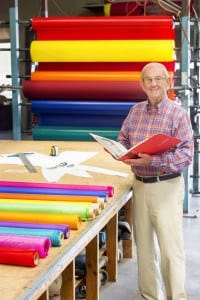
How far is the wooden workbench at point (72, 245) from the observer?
65.4 inches

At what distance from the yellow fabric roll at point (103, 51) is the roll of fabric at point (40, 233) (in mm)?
2913

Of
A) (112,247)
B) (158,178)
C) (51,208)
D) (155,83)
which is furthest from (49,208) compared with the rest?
(112,247)

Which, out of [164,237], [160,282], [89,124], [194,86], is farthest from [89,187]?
[194,86]

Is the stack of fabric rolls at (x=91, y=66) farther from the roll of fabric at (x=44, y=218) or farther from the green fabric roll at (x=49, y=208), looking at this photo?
the roll of fabric at (x=44, y=218)

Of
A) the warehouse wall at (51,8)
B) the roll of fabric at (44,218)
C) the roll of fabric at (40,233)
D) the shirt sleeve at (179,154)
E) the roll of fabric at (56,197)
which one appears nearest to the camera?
the roll of fabric at (40,233)

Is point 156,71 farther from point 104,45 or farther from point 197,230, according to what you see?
point 197,230

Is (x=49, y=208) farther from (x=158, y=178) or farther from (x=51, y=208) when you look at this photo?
(x=158, y=178)

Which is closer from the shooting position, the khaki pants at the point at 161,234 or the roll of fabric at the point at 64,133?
the khaki pants at the point at 161,234

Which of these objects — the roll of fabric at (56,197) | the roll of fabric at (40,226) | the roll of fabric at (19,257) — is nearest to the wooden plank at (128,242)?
the roll of fabric at (56,197)

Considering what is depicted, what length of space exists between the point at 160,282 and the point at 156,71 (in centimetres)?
124

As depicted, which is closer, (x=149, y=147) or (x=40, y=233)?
(x=40, y=233)

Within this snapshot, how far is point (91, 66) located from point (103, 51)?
0.22m

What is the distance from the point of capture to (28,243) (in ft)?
6.10

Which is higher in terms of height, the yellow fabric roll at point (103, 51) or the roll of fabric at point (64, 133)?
the yellow fabric roll at point (103, 51)
